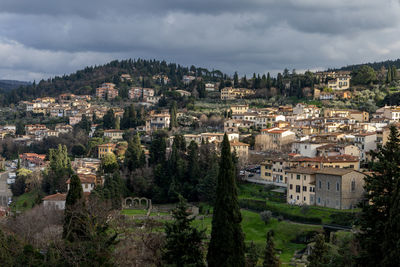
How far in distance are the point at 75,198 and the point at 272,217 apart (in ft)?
64.2

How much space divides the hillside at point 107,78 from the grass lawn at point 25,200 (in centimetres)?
7756

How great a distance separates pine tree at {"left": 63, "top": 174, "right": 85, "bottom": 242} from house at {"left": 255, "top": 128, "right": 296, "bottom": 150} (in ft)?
134

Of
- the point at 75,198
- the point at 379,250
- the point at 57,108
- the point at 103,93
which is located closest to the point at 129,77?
the point at 103,93

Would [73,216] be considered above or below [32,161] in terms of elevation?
above

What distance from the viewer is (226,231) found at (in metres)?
20.0

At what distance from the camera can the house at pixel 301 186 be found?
Result: 40562 millimetres

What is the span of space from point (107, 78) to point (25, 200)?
95434mm

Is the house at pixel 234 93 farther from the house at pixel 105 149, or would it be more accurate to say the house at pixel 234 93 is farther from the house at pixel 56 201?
the house at pixel 56 201

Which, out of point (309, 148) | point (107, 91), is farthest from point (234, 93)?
point (309, 148)

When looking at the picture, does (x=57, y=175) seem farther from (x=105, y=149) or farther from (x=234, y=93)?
(x=234, y=93)

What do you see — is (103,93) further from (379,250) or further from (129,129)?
(379,250)

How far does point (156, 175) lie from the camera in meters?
53.6

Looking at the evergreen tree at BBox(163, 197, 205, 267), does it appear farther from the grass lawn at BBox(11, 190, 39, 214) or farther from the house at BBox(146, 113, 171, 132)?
the house at BBox(146, 113, 171, 132)

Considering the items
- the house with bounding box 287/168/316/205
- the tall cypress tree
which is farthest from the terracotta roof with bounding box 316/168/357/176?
the tall cypress tree
